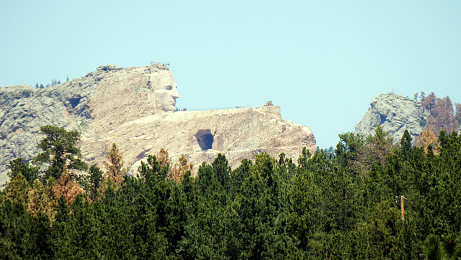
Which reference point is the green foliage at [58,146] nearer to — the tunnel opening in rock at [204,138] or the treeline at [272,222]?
the treeline at [272,222]

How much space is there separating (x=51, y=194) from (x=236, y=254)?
31878mm

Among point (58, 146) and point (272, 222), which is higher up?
point (58, 146)

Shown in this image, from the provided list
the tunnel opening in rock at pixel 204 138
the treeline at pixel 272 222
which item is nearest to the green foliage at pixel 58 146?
the treeline at pixel 272 222

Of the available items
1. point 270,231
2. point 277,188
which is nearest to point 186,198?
point 277,188

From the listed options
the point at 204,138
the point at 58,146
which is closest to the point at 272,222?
the point at 58,146

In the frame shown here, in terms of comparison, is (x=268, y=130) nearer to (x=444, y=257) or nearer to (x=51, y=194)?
(x=51, y=194)

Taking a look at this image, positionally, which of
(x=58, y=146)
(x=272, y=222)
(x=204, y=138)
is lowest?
(x=272, y=222)

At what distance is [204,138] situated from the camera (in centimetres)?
19150

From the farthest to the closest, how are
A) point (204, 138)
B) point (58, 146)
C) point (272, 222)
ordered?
point (204, 138) < point (58, 146) < point (272, 222)

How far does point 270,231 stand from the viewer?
55.9m

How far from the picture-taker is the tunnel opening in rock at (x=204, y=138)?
619ft

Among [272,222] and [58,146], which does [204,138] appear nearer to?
[58,146]

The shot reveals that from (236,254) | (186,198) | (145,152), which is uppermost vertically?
(145,152)

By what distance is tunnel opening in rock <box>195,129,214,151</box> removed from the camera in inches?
7426
